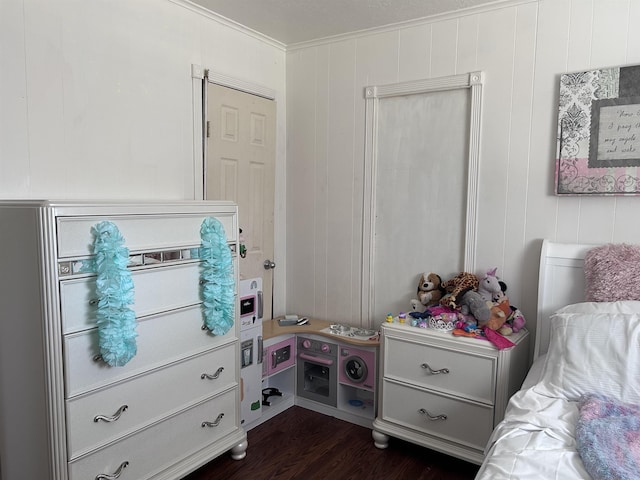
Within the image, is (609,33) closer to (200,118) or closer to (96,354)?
(200,118)

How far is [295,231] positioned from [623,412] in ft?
7.56

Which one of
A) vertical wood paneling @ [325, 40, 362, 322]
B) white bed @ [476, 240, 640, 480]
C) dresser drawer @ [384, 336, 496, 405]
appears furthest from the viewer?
vertical wood paneling @ [325, 40, 362, 322]

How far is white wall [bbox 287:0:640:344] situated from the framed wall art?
0.06 m

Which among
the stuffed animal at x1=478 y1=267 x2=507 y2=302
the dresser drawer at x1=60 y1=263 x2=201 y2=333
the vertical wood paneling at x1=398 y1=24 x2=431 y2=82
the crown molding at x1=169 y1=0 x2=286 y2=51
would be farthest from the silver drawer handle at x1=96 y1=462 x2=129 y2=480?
the vertical wood paneling at x1=398 y1=24 x2=431 y2=82

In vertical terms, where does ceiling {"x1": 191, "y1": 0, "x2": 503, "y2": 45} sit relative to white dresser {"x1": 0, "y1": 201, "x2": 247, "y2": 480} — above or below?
above

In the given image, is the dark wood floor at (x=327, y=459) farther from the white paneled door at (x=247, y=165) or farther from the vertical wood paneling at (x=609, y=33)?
the vertical wood paneling at (x=609, y=33)

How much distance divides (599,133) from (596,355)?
44.9 inches

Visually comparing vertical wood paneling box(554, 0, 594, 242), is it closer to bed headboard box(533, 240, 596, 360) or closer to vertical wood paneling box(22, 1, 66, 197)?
bed headboard box(533, 240, 596, 360)

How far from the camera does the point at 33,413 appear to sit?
1831mm

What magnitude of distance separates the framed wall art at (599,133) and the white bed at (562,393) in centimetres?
34

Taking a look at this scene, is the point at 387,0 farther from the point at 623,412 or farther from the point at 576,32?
the point at 623,412

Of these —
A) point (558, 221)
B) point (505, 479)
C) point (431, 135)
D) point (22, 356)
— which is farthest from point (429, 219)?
point (22, 356)

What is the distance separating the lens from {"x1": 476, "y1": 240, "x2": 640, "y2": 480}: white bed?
4.78ft

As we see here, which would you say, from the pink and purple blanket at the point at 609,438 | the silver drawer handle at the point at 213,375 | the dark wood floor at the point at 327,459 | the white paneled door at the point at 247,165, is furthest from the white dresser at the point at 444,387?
the white paneled door at the point at 247,165
